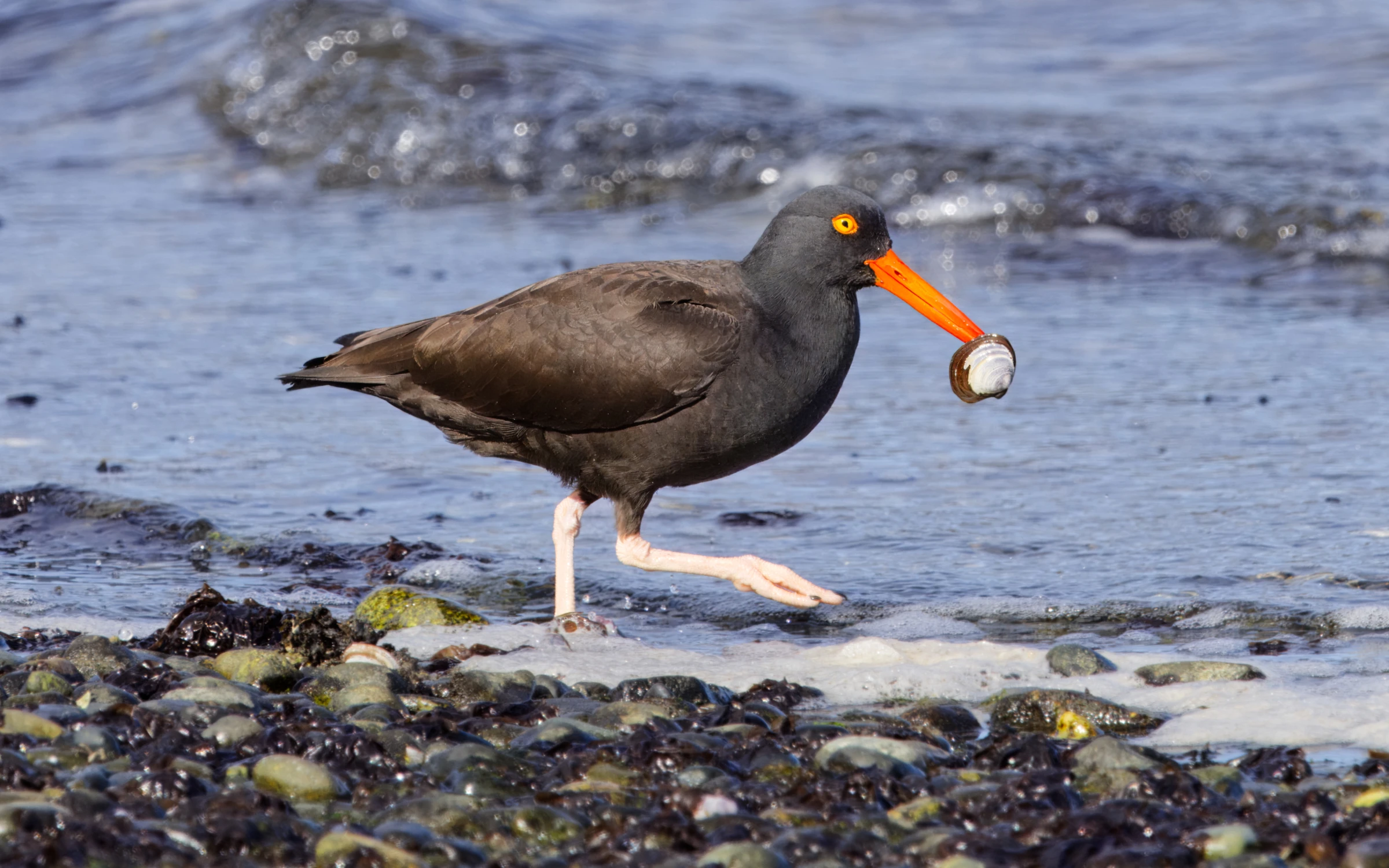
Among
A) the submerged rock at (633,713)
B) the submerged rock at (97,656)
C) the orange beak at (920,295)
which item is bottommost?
the submerged rock at (633,713)

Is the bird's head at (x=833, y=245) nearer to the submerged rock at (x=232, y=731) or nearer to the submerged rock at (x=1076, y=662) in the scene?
Answer: the submerged rock at (x=1076, y=662)

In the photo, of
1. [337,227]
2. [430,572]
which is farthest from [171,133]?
[430,572]

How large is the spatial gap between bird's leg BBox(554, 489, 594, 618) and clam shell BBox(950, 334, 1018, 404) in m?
1.29

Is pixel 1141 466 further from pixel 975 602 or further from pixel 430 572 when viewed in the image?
pixel 430 572

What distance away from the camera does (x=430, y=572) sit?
17.6ft

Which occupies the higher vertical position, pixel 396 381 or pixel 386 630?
pixel 396 381

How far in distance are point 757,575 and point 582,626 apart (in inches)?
21.8

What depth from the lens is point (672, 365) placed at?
4609 millimetres

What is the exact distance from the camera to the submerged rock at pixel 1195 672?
407 cm

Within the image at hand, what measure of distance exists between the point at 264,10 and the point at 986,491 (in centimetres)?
1187

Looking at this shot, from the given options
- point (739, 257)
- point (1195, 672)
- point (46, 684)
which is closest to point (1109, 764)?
point (1195, 672)

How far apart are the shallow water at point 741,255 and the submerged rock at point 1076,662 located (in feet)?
1.33

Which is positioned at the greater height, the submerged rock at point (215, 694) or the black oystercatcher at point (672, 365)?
the black oystercatcher at point (672, 365)

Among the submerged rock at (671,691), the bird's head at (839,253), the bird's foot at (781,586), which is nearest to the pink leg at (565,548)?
the bird's foot at (781,586)
